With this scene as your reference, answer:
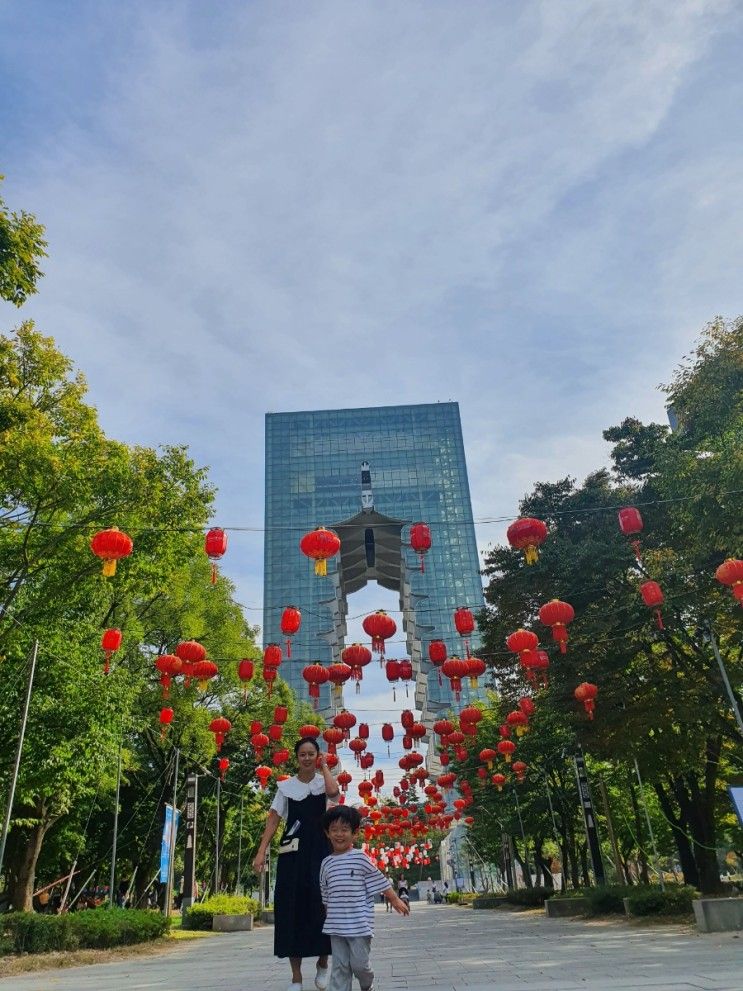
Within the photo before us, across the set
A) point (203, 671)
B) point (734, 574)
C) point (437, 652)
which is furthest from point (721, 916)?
point (203, 671)

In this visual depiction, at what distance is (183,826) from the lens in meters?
24.8

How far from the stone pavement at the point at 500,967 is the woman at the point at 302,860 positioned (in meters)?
1.41

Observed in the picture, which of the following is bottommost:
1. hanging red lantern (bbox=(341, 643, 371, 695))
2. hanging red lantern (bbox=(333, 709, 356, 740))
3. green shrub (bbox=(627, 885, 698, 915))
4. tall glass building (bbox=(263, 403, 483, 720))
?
green shrub (bbox=(627, 885, 698, 915))

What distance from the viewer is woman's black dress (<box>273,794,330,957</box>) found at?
15.7 ft

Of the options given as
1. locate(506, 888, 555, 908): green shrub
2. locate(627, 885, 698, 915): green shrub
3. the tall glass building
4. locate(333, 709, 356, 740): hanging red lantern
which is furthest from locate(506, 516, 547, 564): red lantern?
the tall glass building

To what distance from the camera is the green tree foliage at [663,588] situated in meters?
12.5

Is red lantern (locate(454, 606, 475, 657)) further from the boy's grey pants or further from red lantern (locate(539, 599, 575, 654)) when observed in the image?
the boy's grey pants

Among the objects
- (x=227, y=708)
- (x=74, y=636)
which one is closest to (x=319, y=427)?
(x=227, y=708)

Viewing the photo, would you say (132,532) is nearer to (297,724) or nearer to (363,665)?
(363,665)

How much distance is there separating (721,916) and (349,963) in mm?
8582

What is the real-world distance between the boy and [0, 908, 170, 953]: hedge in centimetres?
1086

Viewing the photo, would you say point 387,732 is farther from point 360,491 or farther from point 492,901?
point 360,491

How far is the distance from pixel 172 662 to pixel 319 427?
91586 mm

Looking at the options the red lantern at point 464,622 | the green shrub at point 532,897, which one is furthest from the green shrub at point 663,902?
the green shrub at point 532,897
